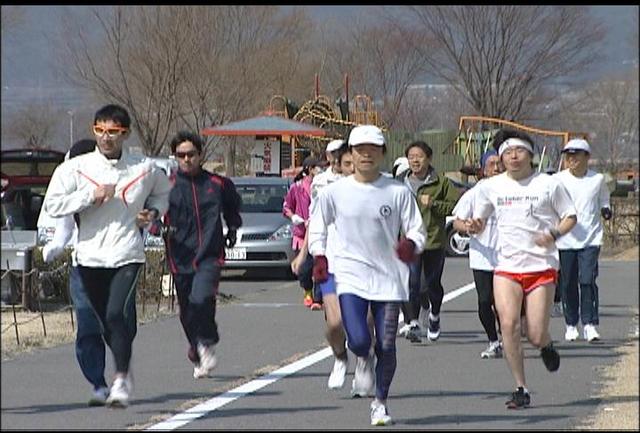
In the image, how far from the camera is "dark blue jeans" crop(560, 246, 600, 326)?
15.0 metres

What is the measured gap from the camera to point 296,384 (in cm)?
1181

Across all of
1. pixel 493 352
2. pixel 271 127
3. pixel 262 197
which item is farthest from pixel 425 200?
pixel 271 127

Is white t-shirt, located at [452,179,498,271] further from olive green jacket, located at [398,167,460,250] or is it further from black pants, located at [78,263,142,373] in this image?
black pants, located at [78,263,142,373]

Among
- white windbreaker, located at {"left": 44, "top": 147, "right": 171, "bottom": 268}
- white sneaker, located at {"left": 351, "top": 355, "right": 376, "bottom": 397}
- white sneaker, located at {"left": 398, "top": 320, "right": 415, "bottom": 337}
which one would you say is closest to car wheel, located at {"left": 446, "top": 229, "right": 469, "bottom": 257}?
white sneaker, located at {"left": 398, "top": 320, "right": 415, "bottom": 337}

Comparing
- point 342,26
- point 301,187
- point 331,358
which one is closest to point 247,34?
point 342,26

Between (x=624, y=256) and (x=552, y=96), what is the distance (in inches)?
420

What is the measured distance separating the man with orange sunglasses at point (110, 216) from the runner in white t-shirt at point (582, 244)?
247 inches

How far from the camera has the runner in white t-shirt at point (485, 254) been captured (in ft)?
36.1

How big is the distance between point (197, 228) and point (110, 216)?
1.48m

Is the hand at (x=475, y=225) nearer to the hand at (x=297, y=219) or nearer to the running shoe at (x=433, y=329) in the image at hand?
the running shoe at (x=433, y=329)

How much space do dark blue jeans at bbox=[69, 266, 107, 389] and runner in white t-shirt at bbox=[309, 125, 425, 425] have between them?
175cm

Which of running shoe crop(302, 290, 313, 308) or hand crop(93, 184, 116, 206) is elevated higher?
hand crop(93, 184, 116, 206)

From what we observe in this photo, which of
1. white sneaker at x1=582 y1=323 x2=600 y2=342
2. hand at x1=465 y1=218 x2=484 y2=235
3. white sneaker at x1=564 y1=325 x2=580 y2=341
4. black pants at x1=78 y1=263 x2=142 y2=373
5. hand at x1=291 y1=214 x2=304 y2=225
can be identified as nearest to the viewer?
black pants at x1=78 y1=263 x2=142 y2=373

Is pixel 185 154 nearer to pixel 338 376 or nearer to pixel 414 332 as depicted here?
pixel 338 376
